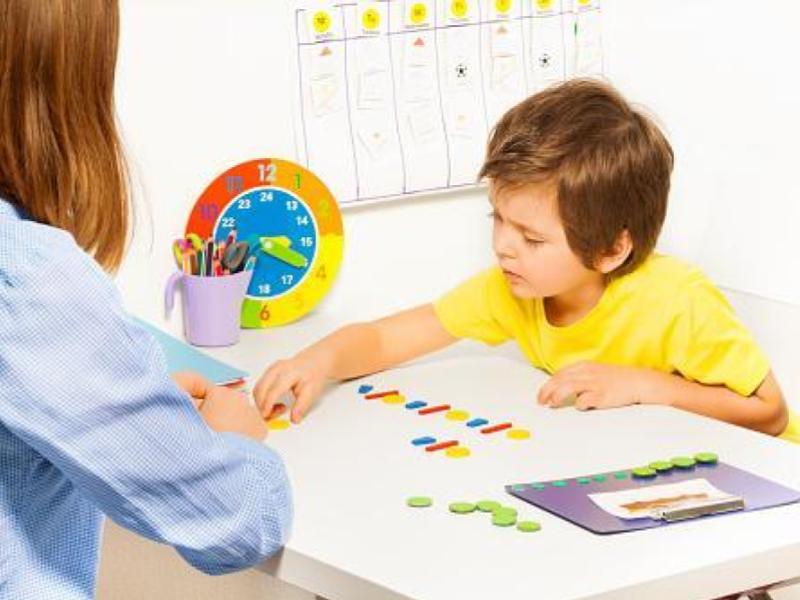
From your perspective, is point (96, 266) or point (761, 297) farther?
point (761, 297)

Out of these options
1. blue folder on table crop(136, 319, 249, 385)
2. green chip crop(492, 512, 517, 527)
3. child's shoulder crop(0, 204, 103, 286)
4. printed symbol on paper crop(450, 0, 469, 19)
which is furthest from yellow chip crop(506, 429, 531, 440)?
printed symbol on paper crop(450, 0, 469, 19)

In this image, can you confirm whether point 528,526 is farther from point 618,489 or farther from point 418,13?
point 418,13

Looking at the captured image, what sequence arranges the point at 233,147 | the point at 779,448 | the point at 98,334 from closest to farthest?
the point at 98,334
the point at 779,448
the point at 233,147

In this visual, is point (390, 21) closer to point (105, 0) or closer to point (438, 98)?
point (438, 98)

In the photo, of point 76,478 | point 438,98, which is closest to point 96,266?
point 76,478

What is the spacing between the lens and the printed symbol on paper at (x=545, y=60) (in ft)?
6.92

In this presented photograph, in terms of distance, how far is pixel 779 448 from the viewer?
1.48 metres

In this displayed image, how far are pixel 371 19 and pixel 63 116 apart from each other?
1.00 m

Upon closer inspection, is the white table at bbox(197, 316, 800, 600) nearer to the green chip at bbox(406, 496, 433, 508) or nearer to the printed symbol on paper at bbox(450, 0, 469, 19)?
the green chip at bbox(406, 496, 433, 508)

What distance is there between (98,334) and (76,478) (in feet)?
0.35

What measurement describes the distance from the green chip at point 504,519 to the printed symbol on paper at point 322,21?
863 mm

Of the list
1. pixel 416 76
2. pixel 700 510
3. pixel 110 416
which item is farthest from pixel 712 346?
pixel 110 416

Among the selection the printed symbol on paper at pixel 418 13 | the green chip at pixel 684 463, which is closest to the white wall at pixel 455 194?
the printed symbol on paper at pixel 418 13

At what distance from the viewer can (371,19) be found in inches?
77.5
